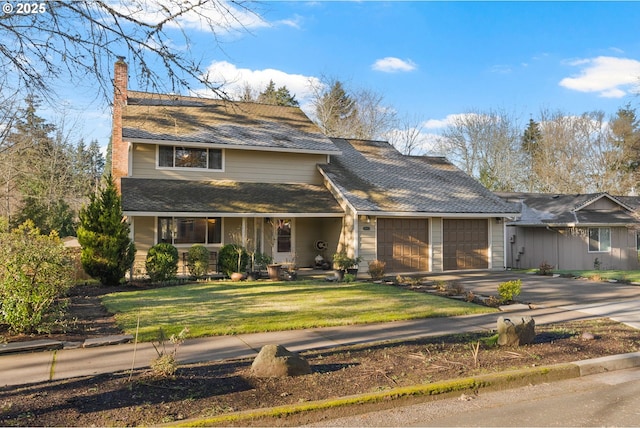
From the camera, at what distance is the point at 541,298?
39.4 feet

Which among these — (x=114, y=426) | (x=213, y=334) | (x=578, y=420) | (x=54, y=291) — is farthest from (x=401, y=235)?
(x=114, y=426)

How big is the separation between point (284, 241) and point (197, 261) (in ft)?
16.0

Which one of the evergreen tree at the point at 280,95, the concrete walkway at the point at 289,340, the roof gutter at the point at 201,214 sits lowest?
the concrete walkway at the point at 289,340

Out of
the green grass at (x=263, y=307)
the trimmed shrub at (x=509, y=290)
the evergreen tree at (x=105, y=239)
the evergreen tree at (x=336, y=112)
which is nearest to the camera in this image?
the green grass at (x=263, y=307)

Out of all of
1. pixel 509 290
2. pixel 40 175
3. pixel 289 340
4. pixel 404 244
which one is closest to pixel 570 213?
pixel 404 244

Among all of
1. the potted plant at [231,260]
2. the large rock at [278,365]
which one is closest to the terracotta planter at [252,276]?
the potted plant at [231,260]

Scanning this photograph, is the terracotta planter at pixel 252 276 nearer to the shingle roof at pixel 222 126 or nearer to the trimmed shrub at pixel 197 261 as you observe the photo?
the trimmed shrub at pixel 197 261

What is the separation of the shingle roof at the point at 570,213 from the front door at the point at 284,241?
38.5ft

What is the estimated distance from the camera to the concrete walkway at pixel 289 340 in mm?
6000

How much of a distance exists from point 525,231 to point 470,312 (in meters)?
17.4

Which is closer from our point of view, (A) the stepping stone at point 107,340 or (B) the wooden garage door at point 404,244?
(A) the stepping stone at point 107,340

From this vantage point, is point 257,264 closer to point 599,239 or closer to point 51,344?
point 51,344

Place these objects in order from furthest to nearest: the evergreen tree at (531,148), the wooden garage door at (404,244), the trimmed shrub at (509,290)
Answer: the evergreen tree at (531,148) < the wooden garage door at (404,244) < the trimmed shrub at (509,290)

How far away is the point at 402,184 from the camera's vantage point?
67.8 ft
